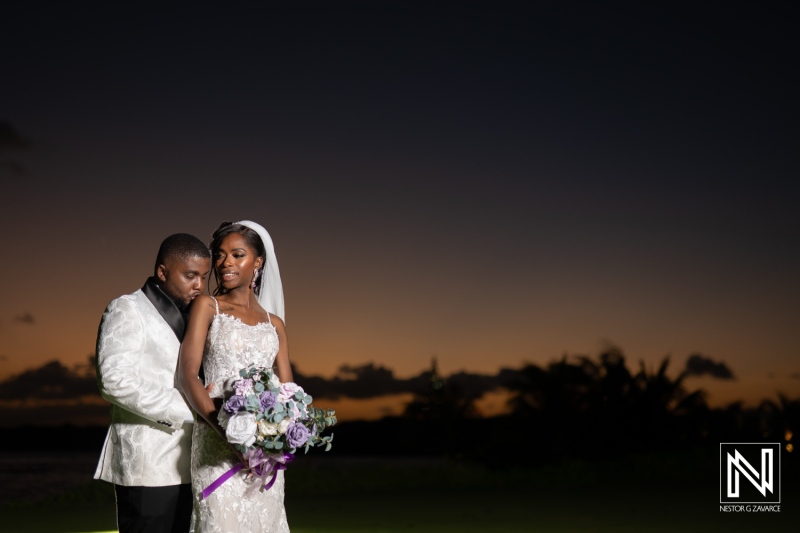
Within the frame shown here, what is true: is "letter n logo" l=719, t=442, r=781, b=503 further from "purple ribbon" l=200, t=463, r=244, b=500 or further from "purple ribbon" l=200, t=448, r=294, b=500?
"purple ribbon" l=200, t=463, r=244, b=500

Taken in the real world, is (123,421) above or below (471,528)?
above

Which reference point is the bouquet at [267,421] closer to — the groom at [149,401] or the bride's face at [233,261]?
the groom at [149,401]

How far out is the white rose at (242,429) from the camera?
12.5 ft

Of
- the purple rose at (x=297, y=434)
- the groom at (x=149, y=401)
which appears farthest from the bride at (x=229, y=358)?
the purple rose at (x=297, y=434)

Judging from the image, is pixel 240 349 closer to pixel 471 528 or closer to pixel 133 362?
pixel 133 362

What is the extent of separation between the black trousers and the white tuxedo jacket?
0.15 feet

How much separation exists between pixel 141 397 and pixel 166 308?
52cm

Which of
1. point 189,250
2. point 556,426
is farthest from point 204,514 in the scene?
point 556,426

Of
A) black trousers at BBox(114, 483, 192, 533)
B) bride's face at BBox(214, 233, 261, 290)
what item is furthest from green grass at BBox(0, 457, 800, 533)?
bride's face at BBox(214, 233, 261, 290)

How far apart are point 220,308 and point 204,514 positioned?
1001 mm

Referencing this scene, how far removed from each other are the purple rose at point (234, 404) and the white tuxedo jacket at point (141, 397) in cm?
43

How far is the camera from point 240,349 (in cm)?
431

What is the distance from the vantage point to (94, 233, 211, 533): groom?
420 centimetres

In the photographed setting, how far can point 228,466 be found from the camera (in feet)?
13.7
